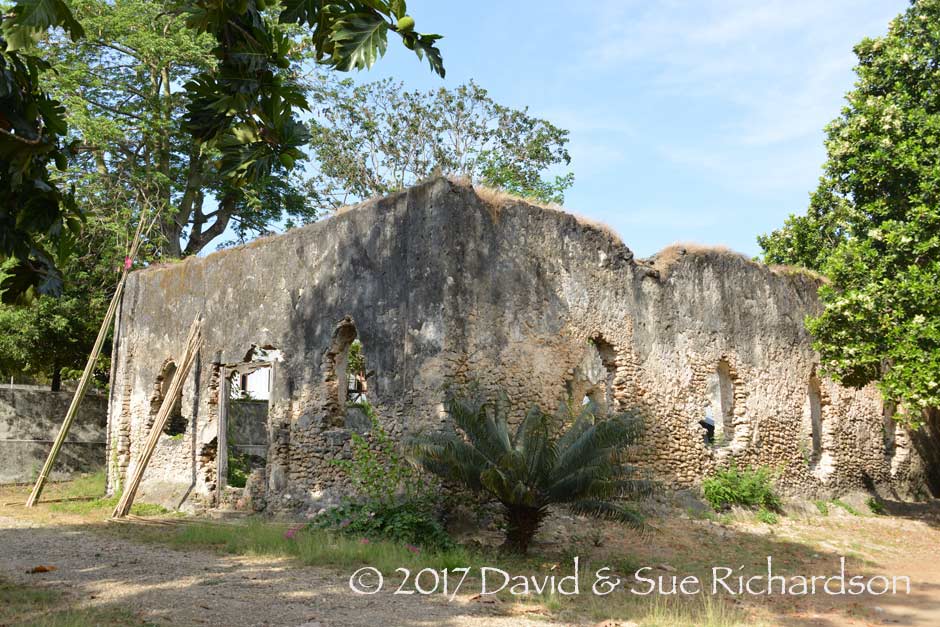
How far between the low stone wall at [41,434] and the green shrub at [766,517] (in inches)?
562

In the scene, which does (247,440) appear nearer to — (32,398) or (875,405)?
(32,398)

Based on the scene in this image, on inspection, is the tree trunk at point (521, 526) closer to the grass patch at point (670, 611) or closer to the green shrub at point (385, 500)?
the green shrub at point (385, 500)

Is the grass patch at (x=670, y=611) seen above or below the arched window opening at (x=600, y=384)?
below

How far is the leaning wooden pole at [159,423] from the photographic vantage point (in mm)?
13273

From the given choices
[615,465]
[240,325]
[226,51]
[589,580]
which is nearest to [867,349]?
[615,465]

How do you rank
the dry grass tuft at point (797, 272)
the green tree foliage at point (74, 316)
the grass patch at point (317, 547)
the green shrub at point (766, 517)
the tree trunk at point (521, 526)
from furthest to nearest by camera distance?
the green tree foliage at point (74, 316)
the dry grass tuft at point (797, 272)
the green shrub at point (766, 517)
the tree trunk at point (521, 526)
the grass patch at point (317, 547)

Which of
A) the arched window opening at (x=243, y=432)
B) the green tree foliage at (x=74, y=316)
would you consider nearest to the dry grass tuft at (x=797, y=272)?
the arched window opening at (x=243, y=432)

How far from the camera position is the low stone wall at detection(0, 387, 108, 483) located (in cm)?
1816

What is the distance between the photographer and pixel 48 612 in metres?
6.05

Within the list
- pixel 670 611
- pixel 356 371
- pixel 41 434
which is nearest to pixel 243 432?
pixel 356 371

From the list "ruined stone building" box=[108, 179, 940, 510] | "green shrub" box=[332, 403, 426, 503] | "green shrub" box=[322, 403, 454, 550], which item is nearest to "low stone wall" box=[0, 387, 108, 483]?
"ruined stone building" box=[108, 179, 940, 510]

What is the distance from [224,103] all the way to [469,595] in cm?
456

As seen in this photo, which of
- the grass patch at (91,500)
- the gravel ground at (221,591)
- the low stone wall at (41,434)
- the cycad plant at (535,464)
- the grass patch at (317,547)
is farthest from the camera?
Result: the low stone wall at (41,434)

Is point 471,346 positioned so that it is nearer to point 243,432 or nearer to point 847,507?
point 847,507
